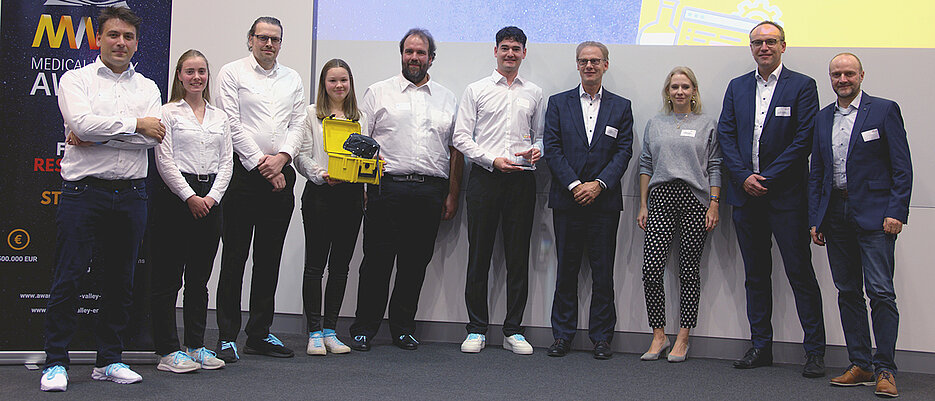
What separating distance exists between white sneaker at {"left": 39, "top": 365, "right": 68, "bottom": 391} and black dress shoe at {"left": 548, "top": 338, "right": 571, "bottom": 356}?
7.82 feet

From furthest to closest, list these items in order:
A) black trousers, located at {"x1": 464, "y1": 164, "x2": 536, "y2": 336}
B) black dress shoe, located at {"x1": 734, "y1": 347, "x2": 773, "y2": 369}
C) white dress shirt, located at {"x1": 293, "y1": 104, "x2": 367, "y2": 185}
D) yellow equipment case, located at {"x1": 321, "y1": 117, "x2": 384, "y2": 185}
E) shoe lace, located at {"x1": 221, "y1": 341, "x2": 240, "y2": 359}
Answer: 1. black trousers, located at {"x1": 464, "y1": 164, "x2": 536, "y2": 336}
2. black dress shoe, located at {"x1": 734, "y1": 347, "x2": 773, "y2": 369}
3. white dress shirt, located at {"x1": 293, "y1": 104, "x2": 367, "y2": 185}
4. yellow equipment case, located at {"x1": 321, "y1": 117, "x2": 384, "y2": 185}
5. shoe lace, located at {"x1": 221, "y1": 341, "x2": 240, "y2": 359}

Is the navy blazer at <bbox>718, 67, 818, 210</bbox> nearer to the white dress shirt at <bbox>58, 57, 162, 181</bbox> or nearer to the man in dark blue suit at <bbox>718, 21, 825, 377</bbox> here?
the man in dark blue suit at <bbox>718, 21, 825, 377</bbox>

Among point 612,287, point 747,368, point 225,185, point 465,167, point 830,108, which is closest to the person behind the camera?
point 225,185

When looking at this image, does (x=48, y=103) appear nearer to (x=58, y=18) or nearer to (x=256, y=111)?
(x=58, y=18)

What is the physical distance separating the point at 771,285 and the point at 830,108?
1026mm

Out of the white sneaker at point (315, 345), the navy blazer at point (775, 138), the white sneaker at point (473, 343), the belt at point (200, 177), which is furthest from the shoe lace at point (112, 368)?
the navy blazer at point (775, 138)

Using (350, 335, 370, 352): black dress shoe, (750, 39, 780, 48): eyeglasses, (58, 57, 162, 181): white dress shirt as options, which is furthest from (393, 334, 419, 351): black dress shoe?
(750, 39, 780, 48): eyeglasses

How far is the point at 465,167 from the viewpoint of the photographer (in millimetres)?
4586

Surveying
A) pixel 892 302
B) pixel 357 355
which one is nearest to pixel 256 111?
pixel 357 355

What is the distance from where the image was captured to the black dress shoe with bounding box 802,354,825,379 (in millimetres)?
3754

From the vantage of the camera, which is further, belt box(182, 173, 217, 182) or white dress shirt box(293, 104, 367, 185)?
white dress shirt box(293, 104, 367, 185)

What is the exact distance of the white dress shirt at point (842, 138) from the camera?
355 centimetres

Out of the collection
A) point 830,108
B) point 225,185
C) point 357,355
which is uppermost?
point 830,108

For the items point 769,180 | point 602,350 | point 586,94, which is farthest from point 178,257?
point 769,180
